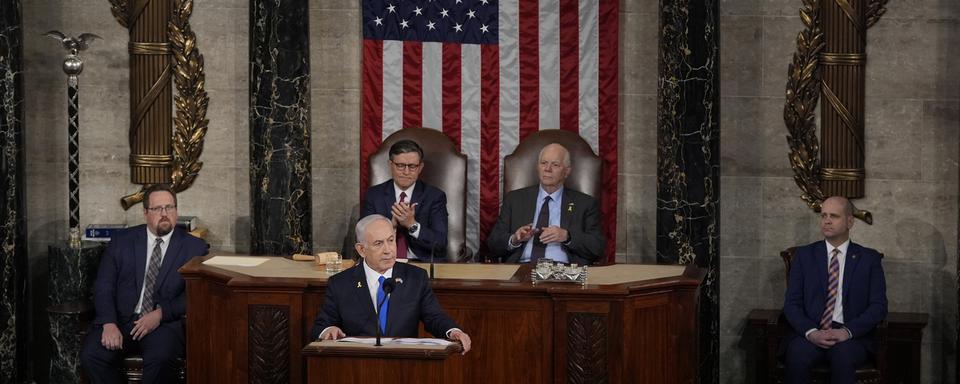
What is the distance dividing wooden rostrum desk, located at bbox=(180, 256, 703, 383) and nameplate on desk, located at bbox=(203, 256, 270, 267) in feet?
1.15

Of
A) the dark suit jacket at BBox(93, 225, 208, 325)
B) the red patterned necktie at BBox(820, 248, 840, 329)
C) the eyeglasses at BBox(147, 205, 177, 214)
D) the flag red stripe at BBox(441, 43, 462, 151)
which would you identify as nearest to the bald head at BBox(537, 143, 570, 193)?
the flag red stripe at BBox(441, 43, 462, 151)

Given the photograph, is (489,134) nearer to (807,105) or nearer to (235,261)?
(807,105)

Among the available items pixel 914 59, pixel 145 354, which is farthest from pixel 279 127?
pixel 914 59

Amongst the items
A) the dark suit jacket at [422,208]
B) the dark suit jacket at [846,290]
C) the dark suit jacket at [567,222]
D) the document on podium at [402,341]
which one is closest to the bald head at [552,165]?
the dark suit jacket at [567,222]

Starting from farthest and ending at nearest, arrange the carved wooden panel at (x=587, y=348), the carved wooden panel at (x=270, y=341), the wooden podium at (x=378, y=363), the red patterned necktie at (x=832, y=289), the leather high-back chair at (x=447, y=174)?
1. the leather high-back chair at (x=447, y=174)
2. the red patterned necktie at (x=832, y=289)
3. the carved wooden panel at (x=270, y=341)
4. the carved wooden panel at (x=587, y=348)
5. the wooden podium at (x=378, y=363)

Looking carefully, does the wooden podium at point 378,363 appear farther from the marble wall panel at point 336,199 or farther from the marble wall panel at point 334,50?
the marble wall panel at point 334,50

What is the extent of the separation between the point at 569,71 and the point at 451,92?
36.3 inches

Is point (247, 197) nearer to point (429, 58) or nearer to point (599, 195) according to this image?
point (429, 58)

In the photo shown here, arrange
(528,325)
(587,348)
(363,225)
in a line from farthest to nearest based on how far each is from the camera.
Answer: (528,325) → (587,348) → (363,225)

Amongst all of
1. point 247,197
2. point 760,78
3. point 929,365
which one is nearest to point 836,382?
point 929,365

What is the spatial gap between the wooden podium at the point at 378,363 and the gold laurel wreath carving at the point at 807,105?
4546mm

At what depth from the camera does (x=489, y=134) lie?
10.1 metres

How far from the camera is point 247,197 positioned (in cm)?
1027

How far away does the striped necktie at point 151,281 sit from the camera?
27.6 feet
